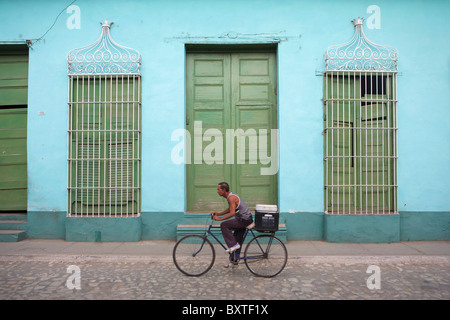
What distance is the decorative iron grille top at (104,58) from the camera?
6207 millimetres

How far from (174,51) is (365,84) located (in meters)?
3.81

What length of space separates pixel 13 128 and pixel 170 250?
432 centimetres

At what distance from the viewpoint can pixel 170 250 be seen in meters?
5.45

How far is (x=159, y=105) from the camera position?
6.20m

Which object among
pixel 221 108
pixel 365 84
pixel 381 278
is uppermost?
pixel 365 84

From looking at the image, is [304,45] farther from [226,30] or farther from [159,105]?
[159,105]

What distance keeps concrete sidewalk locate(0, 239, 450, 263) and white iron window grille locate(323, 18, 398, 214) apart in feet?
2.46

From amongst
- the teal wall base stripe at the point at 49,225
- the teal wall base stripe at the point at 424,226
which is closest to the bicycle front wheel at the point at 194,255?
the teal wall base stripe at the point at 49,225

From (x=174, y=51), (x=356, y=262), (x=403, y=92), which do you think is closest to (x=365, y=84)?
(x=403, y=92)

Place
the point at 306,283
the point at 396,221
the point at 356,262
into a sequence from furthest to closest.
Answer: the point at 396,221, the point at 356,262, the point at 306,283

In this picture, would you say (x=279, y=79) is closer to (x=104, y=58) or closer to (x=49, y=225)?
(x=104, y=58)

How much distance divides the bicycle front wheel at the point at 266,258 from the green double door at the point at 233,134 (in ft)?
6.84

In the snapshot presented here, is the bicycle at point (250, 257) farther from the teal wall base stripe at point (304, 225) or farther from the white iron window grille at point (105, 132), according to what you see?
the white iron window grille at point (105, 132)

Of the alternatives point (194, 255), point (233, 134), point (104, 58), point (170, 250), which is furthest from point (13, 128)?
point (194, 255)
